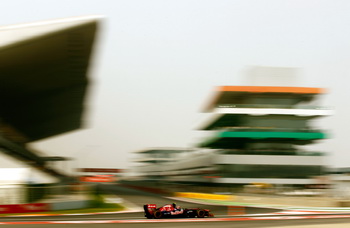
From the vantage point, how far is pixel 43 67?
28984 mm

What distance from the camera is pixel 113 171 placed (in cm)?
15612

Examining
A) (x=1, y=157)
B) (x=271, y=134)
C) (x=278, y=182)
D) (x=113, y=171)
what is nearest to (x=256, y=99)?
(x=271, y=134)

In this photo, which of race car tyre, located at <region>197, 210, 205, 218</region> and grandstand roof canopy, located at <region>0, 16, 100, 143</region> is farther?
grandstand roof canopy, located at <region>0, 16, 100, 143</region>

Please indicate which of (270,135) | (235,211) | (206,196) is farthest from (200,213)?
(270,135)

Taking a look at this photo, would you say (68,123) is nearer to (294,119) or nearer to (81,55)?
(294,119)

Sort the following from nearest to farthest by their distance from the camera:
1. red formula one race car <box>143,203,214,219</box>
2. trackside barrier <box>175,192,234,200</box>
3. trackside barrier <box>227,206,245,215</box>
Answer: red formula one race car <box>143,203,214,219</box> → trackside barrier <box>227,206,245,215</box> → trackside barrier <box>175,192,234,200</box>

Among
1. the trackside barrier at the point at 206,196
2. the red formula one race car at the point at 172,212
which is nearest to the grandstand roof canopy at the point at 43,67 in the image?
the red formula one race car at the point at 172,212

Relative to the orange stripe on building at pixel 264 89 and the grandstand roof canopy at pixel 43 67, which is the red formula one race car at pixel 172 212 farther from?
the orange stripe on building at pixel 264 89

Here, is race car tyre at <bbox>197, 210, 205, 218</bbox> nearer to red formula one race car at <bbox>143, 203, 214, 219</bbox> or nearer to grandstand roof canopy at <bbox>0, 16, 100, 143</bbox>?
red formula one race car at <bbox>143, 203, 214, 219</bbox>

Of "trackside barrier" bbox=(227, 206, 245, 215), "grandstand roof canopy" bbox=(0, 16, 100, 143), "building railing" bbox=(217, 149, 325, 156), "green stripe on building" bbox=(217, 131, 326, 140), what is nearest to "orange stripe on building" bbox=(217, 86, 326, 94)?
"green stripe on building" bbox=(217, 131, 326, 140)

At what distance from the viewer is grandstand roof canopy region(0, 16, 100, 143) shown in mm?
22062

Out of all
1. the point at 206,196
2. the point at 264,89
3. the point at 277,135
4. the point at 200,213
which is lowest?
the point at 200,213

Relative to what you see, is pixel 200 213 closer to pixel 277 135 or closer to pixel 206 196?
pixel 206 196

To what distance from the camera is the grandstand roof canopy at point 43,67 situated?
2206 cm
